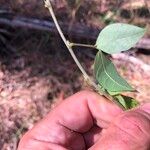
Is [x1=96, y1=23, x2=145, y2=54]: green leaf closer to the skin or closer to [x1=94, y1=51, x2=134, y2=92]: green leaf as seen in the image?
[x1=94, y1=51, x2=134, y2=92]: green leaf

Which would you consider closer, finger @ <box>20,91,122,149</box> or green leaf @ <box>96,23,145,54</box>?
green leaf @ <box>96,23,145,54</box>

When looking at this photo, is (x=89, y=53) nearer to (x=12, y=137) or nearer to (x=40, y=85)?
(x=40, y=85)

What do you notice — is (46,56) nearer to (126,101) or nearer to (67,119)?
(67,119)

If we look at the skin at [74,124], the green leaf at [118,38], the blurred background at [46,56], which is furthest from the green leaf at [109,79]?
the blurred background at [46,56]

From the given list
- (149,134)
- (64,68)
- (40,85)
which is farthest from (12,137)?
(149,134)

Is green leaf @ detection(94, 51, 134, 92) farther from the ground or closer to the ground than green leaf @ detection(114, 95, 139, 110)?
farther from the ground

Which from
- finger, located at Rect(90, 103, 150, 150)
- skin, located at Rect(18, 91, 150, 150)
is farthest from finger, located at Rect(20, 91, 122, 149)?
finger, located at Rect(90, 103, 150, 150)
